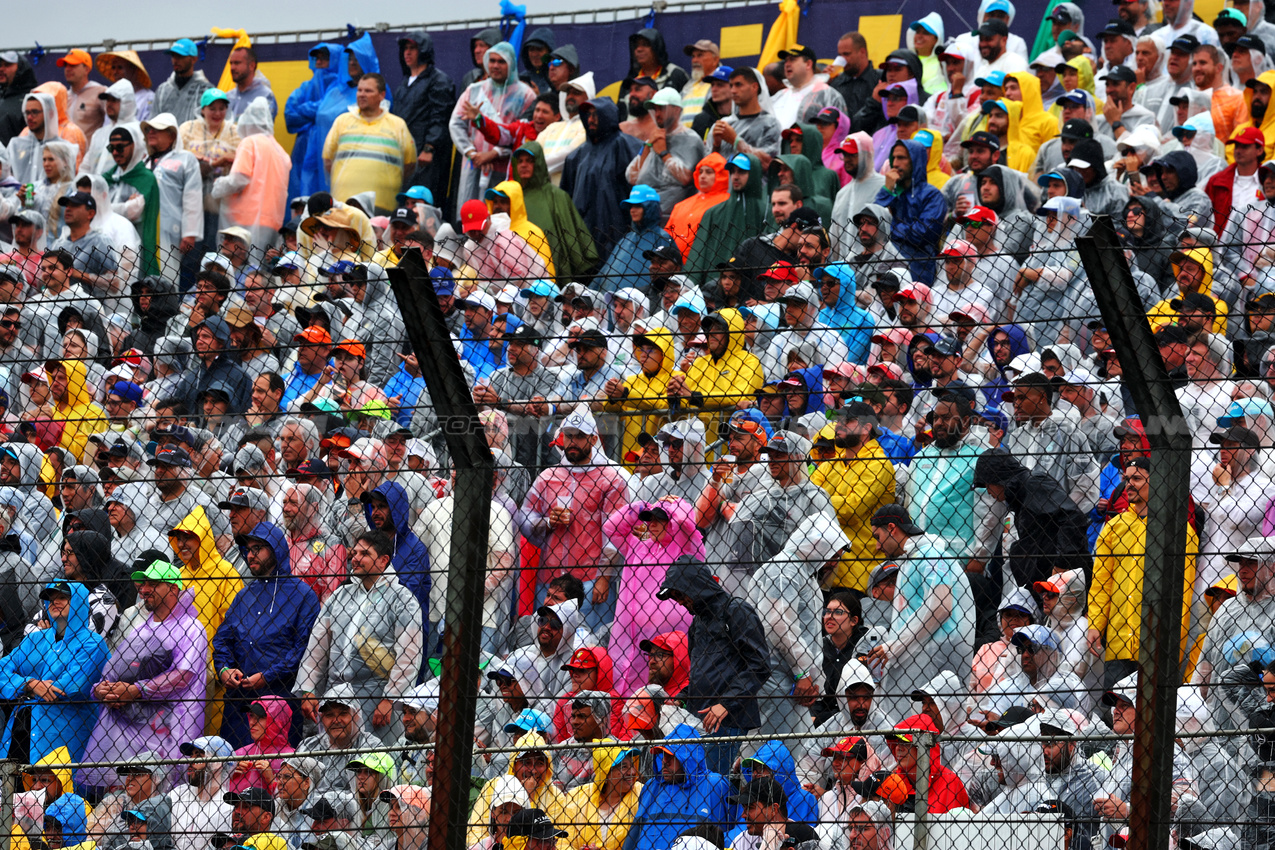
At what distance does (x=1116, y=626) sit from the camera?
705 cm

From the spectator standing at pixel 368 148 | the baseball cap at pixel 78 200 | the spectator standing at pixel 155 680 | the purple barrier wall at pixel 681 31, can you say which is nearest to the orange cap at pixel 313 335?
the spectator standing at pixel 155 680

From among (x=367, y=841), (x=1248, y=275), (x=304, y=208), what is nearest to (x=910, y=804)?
(x=367, y=841)

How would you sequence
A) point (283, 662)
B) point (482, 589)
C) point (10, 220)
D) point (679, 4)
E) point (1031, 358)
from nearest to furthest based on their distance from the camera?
1. point (482, 589)
2. point (283, 662)
3. point (1031, 358)
4. point (10, 220)
5. point (679, 4)

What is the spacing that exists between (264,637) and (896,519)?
283cm

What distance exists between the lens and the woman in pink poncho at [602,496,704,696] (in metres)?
7.68

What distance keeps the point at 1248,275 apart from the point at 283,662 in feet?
15.7

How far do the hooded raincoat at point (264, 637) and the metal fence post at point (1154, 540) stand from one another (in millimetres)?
4222

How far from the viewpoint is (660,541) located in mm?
7855

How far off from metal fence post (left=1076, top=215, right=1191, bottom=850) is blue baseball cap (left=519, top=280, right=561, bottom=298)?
11.8 ft

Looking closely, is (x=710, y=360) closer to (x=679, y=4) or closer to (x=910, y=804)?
(x=910, y=804)

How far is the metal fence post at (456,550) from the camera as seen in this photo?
4.70 meters

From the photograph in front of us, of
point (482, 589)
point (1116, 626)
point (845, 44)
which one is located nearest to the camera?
point (482, 589)

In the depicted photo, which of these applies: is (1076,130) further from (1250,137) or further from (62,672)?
(62,672)

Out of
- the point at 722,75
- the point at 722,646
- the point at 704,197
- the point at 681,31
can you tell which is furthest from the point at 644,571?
the point at 681,31
